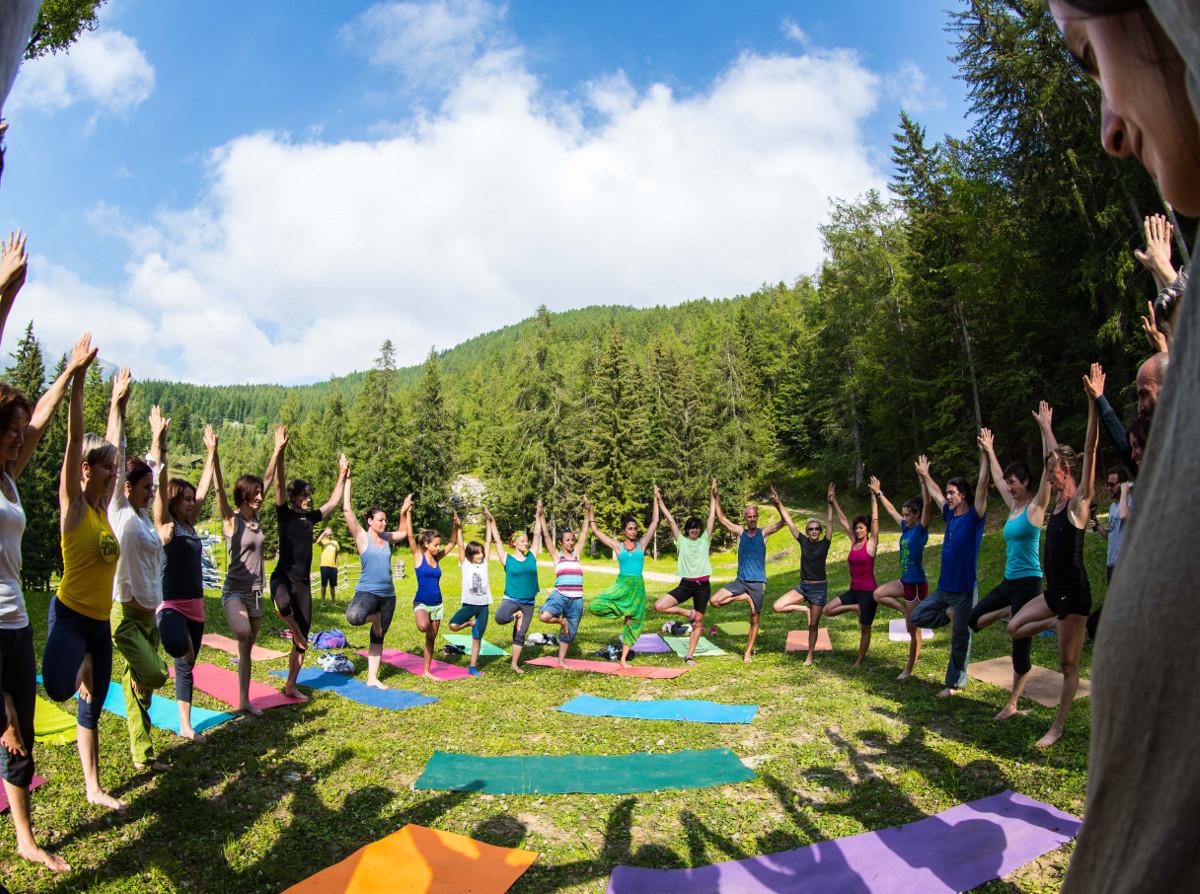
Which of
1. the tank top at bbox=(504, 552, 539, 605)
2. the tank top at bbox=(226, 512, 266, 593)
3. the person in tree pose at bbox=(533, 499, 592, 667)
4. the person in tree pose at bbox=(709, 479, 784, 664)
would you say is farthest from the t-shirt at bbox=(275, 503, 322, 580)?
the person in tree pose at bbox=(709, 479, 784, 664)

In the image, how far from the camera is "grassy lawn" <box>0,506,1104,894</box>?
4469 millimetres

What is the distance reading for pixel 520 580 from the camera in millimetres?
10656

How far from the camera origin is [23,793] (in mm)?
4023

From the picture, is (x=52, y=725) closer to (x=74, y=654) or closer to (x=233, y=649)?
(x=74, y=654)

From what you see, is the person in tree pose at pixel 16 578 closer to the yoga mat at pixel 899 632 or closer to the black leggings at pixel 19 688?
the black leggings at pixel 19 688

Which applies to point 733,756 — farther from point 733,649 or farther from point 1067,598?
point 733,649

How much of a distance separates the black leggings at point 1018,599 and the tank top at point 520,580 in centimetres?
588

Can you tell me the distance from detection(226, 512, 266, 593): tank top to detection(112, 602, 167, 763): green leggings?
5.04ft

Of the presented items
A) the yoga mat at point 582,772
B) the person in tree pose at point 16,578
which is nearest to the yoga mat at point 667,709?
the yoga mat at point 582,772

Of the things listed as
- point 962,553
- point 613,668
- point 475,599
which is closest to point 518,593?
point 475,599

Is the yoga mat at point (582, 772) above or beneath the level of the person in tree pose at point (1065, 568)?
beneath

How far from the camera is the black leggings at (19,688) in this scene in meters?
3.49

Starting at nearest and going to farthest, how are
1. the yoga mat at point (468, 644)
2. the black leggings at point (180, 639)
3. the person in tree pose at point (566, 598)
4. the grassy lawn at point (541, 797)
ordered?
the grassy lawn at point (541, 797) → the black leggings at point (180, 639) → the person in tree pose at point (566, 598) → the yoga mat at point (468, 644)

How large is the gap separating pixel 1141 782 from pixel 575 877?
4.60m
